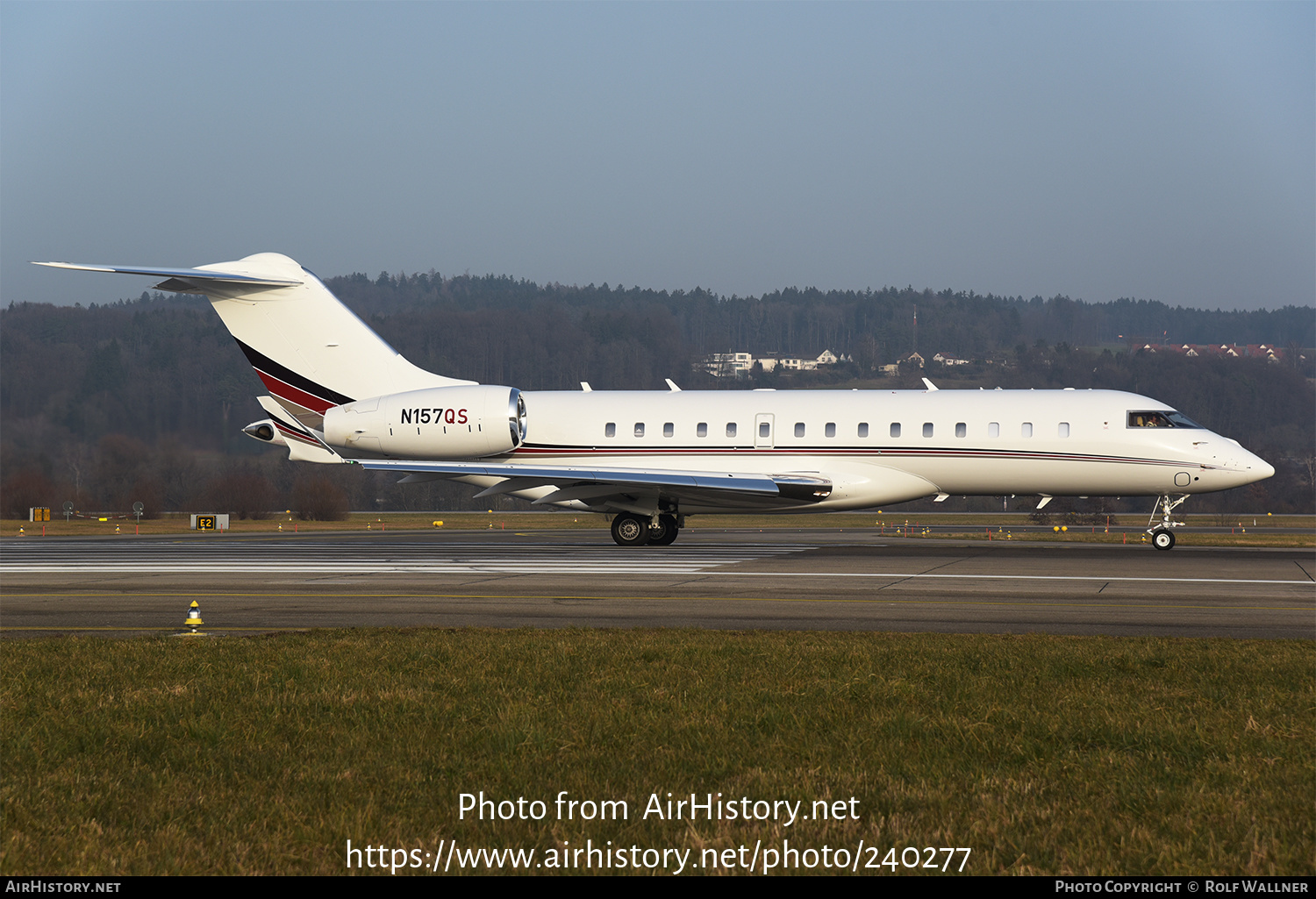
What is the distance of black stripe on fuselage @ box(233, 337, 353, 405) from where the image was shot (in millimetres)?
27672

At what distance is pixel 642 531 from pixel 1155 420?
12360mm

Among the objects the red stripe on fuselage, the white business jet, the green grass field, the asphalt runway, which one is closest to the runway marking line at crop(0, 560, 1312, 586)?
the asphalt runway

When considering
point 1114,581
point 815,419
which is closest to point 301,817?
point 1114,581

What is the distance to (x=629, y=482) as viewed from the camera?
24.4m

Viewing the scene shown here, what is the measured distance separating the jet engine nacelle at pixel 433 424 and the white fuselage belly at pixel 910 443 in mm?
1015

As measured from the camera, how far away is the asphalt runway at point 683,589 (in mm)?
12961

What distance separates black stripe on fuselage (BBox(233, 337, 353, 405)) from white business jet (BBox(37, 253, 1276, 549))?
45 millimetres

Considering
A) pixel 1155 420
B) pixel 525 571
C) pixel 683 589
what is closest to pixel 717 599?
pixel 683 589

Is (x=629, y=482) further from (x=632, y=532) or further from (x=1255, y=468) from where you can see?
(x=1255, y=468)

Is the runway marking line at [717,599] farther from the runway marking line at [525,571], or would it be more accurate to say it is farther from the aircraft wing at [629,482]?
the aircraft wing at [629,482]

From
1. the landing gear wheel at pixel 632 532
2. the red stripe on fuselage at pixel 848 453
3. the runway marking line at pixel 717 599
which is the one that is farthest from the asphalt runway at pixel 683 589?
the red stripe on fuselage at pixel 848 453

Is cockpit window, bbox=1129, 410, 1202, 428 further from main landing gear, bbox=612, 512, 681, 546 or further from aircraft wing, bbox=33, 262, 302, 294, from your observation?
aircraft wing, bbox=33, 262, 302, 294

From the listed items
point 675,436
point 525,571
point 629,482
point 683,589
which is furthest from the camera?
point 675,436

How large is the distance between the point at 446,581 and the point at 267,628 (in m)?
5.29
